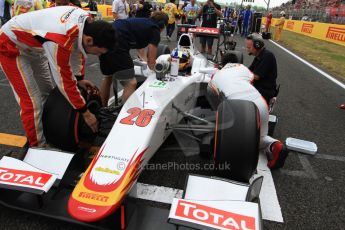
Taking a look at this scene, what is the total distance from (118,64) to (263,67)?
6.39ft

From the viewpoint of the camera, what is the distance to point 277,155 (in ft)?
10.8

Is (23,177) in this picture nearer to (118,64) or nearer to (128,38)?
(118,64)

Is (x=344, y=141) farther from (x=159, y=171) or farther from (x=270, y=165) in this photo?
(x=159, y=171)

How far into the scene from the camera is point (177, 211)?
2006 mm

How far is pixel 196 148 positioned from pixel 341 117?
9.84ft

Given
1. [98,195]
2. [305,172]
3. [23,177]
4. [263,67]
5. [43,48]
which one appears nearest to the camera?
[98,195]

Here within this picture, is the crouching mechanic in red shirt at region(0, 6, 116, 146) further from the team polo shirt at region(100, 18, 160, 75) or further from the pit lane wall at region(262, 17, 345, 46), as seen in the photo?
the pit lane wall at region(262, 17, 345, 46)

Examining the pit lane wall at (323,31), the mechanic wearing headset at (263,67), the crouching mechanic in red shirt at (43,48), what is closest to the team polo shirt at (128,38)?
the crouching mechanic in red shirt at (43,48)

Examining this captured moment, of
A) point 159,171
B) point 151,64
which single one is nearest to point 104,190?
point 159,171

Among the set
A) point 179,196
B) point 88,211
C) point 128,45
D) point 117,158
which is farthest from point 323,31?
point 88,211

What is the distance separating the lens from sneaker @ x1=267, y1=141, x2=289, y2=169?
3270 mm

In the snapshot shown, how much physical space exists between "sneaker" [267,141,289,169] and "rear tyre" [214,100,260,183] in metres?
0.68

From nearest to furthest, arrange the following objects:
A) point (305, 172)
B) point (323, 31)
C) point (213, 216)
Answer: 1. point (213, 216)
2. point (305, 172)
3. point (323, 31)

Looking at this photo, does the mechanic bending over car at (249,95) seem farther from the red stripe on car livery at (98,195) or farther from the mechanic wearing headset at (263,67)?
the red stripe on car livery at (98,195)
